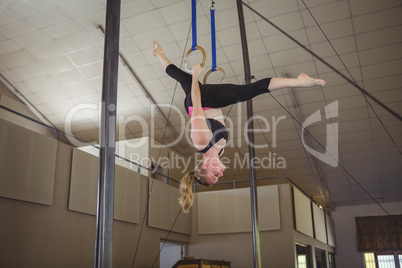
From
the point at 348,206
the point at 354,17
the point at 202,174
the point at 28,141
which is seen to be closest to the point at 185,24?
the point at 354,17

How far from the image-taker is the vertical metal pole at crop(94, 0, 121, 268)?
2.56 m

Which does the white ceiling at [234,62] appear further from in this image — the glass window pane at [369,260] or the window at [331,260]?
the glass window pane at [369,260]

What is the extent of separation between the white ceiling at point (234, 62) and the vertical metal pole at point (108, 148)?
137 inches

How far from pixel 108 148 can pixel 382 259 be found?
38.0 ft

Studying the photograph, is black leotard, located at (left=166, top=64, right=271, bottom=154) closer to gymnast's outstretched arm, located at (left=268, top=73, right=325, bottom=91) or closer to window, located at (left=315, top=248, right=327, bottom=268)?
gymnast's outstretched arm, located at (left=268, top=73, right=325, bottom=91)

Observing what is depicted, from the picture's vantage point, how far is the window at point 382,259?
1162 cm

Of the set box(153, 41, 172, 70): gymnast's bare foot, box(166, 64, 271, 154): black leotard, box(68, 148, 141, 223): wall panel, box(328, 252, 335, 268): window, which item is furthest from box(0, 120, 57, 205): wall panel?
box(328, 252, 335, 268): window

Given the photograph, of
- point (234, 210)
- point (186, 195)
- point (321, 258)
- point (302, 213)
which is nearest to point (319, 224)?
point (321, 258)

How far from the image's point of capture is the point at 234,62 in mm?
7934

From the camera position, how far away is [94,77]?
27.2 feet

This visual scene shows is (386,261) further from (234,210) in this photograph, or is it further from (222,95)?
(222,95)

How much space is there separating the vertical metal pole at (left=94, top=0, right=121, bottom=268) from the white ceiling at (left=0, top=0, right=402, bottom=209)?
3.48 m

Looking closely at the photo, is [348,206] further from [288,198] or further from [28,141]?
[28,141]

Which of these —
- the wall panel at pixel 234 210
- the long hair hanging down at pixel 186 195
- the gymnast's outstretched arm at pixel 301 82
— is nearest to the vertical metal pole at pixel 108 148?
the long hair hanging down at pixel 186 195
